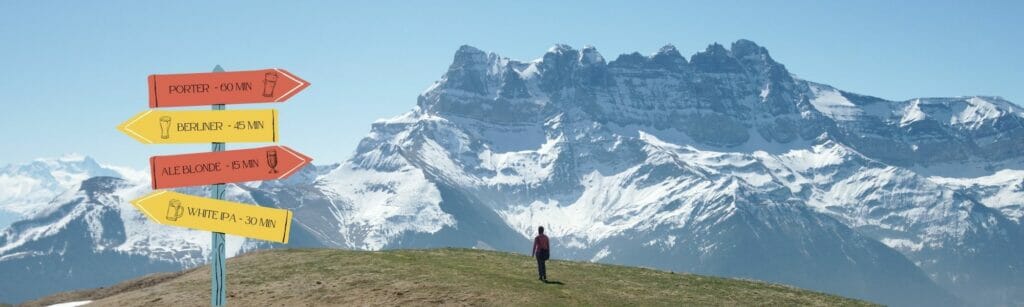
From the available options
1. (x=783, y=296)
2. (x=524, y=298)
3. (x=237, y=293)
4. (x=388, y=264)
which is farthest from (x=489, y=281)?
(x=783, y=296)

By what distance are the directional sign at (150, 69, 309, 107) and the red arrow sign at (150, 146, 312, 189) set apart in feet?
4.93

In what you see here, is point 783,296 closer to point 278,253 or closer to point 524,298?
point 524,298

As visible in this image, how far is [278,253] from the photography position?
233 ft

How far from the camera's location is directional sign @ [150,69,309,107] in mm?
30375

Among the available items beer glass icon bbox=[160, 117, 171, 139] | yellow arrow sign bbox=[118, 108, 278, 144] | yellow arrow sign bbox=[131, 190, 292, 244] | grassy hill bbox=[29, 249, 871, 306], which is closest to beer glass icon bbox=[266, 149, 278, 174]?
yellow arrow sign bbox=[118, 108, 278, 144]

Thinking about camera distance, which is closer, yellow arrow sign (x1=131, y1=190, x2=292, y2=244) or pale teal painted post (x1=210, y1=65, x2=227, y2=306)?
yellow arrow sign (x1=131, y1=190, x2=292, y2=244)

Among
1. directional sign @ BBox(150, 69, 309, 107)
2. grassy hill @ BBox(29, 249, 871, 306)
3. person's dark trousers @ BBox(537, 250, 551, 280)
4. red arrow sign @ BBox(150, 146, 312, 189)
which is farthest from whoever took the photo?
person's dark trousers @ BBox(537, 250, 551, 280)

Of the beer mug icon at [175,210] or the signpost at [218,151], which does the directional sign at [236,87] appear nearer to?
the signpost at [218,151]

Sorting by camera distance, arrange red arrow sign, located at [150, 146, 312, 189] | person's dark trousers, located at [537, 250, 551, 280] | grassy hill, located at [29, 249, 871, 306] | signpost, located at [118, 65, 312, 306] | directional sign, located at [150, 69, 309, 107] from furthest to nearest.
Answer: person's dark trousers, located at [537, 250, 551, 280]
grassy hill, located at [29, 249, 871, 306]
directional sign, located at [150, 69, 309, 107]
signpost, located at [118, 65, 312, 306]
red arrow sign, located at [150, 146, 312, 189]

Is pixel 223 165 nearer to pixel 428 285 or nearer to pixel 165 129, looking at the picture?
pixel 165 129

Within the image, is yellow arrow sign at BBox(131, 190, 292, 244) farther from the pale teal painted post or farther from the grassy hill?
the grassy hill

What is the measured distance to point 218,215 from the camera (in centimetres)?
3020

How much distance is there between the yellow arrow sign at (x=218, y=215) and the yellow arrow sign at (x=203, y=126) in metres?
1.64

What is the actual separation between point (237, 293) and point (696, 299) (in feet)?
80.1
